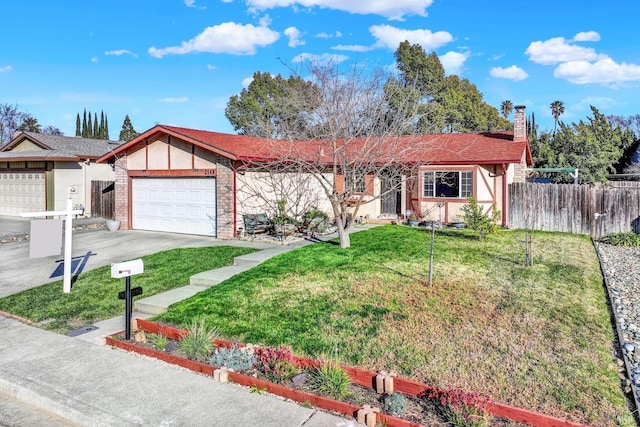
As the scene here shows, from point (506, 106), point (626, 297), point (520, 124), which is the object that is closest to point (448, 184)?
point (520, 124)

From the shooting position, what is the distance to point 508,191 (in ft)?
55.1

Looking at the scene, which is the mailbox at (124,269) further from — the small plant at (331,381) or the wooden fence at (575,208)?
the wooden fence at (575,208)

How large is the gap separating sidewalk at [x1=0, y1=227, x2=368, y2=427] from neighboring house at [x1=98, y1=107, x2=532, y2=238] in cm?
872

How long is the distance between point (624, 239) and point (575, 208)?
1904 mm

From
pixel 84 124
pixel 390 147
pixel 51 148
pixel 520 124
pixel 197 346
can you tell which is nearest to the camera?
pixel 197 346

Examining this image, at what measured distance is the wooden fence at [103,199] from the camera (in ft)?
68.7

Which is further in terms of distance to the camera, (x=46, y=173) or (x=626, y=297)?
(x=46, y=173)

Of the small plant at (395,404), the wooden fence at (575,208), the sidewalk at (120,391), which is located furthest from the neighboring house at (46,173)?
the small plant at (395,404)

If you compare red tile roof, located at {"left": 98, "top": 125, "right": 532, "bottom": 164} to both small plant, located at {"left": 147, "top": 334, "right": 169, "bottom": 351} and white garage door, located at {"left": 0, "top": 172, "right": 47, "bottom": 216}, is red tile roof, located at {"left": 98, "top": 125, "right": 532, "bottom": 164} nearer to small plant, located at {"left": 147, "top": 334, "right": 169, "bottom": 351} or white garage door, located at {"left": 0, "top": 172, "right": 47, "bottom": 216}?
white garage door, located at {"left": 0, "top": 172, "right": 47, "bottom": 216}

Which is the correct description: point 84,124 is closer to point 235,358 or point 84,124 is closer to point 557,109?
point 235,358

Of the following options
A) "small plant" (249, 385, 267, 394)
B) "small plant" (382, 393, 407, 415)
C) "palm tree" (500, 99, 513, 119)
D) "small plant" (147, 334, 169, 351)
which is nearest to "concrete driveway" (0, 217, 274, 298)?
"small plant" (147, 334, 169, 351)

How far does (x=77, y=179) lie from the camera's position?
857 inches

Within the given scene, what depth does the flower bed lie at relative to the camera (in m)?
3.95

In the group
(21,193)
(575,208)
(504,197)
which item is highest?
(21,193)
